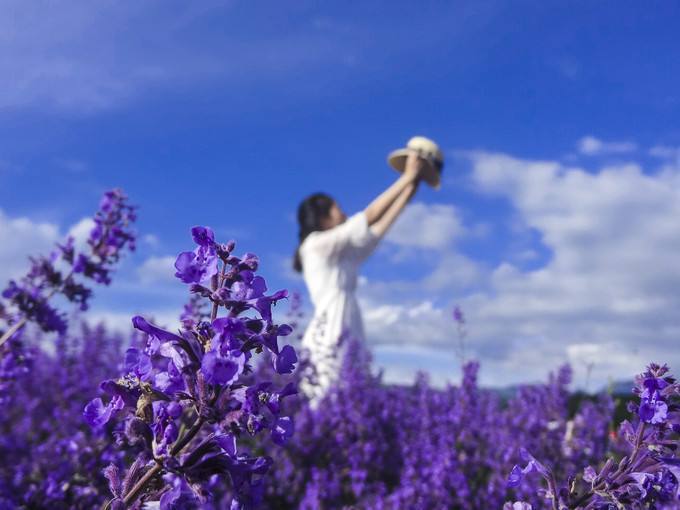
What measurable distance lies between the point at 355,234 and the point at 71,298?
883 centimetres

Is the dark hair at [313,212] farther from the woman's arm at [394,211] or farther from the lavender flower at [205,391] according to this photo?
the lavender flower at [205,391]

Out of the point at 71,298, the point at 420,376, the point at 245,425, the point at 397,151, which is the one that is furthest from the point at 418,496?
the point at 397,151

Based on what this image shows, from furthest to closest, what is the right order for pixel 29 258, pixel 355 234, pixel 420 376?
1. pixel 355 234
2. pixel 420 376
3. pixel 29 258

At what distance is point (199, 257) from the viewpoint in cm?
148

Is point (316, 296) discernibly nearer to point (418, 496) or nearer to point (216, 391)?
point (418, 496)

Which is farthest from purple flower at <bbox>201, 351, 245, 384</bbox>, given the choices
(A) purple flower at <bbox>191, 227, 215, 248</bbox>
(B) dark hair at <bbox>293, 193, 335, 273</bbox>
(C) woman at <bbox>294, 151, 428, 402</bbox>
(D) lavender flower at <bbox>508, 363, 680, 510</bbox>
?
(B) dark hair at <bbox>293, 193, 335, 273</bbox>

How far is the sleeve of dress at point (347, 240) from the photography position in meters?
12.6

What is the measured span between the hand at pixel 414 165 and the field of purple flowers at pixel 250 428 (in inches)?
218

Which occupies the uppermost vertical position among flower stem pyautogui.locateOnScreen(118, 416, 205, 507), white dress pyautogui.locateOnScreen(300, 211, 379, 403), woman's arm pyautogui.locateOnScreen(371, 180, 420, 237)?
woman's arm pyautogui.locateOnScreen(371, 180, 420, 237)

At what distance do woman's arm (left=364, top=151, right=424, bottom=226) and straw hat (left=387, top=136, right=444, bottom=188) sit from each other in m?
0.13

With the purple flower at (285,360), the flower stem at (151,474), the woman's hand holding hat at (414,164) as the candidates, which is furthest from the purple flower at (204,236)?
the woman's hand holding hat at (414,164)

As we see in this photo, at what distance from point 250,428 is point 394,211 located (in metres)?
12.0

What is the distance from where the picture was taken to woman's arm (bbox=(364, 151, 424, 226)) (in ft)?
43.3

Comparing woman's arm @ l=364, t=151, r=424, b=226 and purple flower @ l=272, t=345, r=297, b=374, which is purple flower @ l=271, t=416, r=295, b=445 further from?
woman's arm @ l=364, t=151, r=424, b=226
